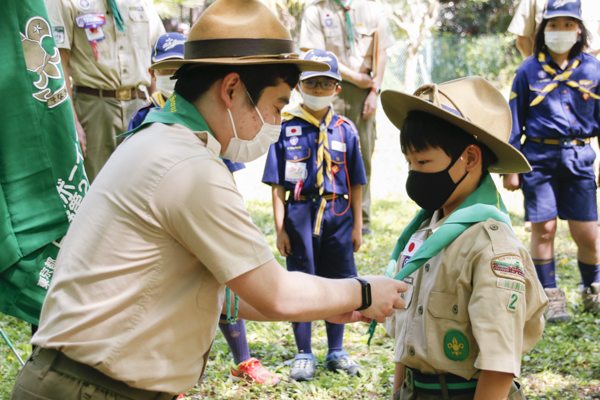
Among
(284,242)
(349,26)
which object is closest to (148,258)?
(284,242)

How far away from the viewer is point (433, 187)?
229 centimetres

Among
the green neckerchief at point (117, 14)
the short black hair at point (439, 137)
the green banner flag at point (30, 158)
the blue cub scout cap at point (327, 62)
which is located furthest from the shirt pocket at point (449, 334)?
the green neckerchief at point (117, 14)

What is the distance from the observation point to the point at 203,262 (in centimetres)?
177

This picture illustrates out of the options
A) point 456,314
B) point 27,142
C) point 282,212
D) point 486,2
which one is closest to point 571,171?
point 282,212

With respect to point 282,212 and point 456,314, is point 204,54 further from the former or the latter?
point 282,212

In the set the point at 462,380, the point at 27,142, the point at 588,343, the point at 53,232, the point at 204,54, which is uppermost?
the point at 204,54

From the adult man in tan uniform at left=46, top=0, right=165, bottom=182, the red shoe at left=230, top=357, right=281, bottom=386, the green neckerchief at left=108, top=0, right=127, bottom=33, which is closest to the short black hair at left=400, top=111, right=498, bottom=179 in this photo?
the red shoe at left=230, top=357, right=281, bottom=386

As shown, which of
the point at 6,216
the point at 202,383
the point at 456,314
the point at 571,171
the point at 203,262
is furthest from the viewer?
the point at 571,171

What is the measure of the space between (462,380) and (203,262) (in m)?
1.03

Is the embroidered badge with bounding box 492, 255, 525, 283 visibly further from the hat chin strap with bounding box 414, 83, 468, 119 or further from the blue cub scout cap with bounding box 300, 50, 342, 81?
the blue cub scout cap with bounding box 300, 50, 342, 81

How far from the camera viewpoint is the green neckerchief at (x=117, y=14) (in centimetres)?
499

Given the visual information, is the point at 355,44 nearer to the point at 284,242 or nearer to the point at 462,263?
the point at 284,242

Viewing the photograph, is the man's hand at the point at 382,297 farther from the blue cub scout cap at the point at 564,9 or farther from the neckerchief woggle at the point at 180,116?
the blue cub scout cap at the point at 564,9

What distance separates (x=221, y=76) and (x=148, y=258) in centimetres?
67
